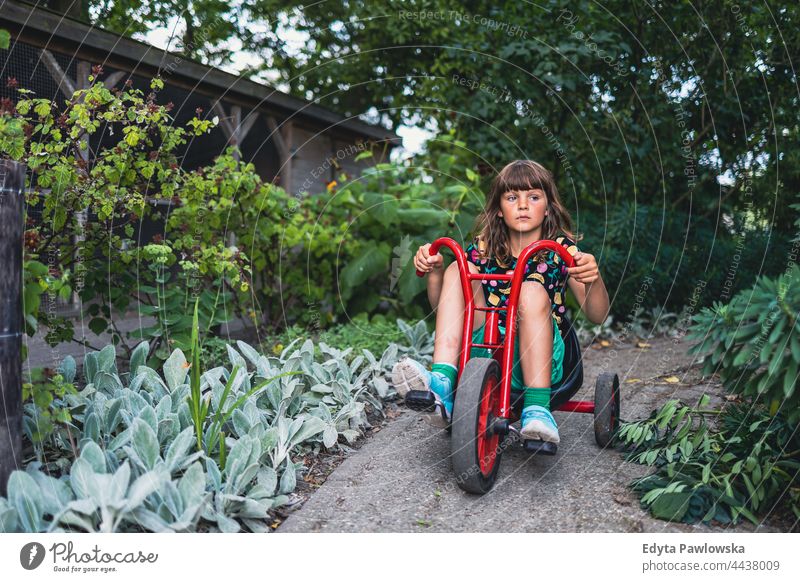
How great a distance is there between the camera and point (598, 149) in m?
5.51

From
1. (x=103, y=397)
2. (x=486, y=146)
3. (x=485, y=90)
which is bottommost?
(x=103, y=397)

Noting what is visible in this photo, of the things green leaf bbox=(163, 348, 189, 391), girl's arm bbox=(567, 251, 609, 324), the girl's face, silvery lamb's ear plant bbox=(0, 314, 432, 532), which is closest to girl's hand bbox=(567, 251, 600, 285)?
girl's arm bbox=(567, 251, 609, 324)

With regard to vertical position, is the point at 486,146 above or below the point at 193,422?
above

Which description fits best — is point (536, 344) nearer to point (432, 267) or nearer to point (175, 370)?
point (432, 267)

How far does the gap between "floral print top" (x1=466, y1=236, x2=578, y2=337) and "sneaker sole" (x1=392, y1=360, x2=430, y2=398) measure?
0.51 metres

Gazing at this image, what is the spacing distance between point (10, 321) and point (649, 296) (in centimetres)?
492

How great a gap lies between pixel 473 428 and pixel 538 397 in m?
0.44

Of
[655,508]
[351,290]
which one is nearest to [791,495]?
[655,508]

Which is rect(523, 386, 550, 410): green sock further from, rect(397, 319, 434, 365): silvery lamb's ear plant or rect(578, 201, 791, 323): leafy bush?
rect(578, 201, 791, 323): leafy bush

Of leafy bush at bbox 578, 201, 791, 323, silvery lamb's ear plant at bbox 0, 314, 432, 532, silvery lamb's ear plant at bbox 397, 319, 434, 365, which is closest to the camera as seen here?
silvery lamb's ear plant at bbox 0, 314, 432, 532

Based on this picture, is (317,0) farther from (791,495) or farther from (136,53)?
(791,495)

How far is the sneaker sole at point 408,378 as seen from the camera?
245 cm

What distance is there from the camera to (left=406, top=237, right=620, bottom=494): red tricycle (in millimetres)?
2273
